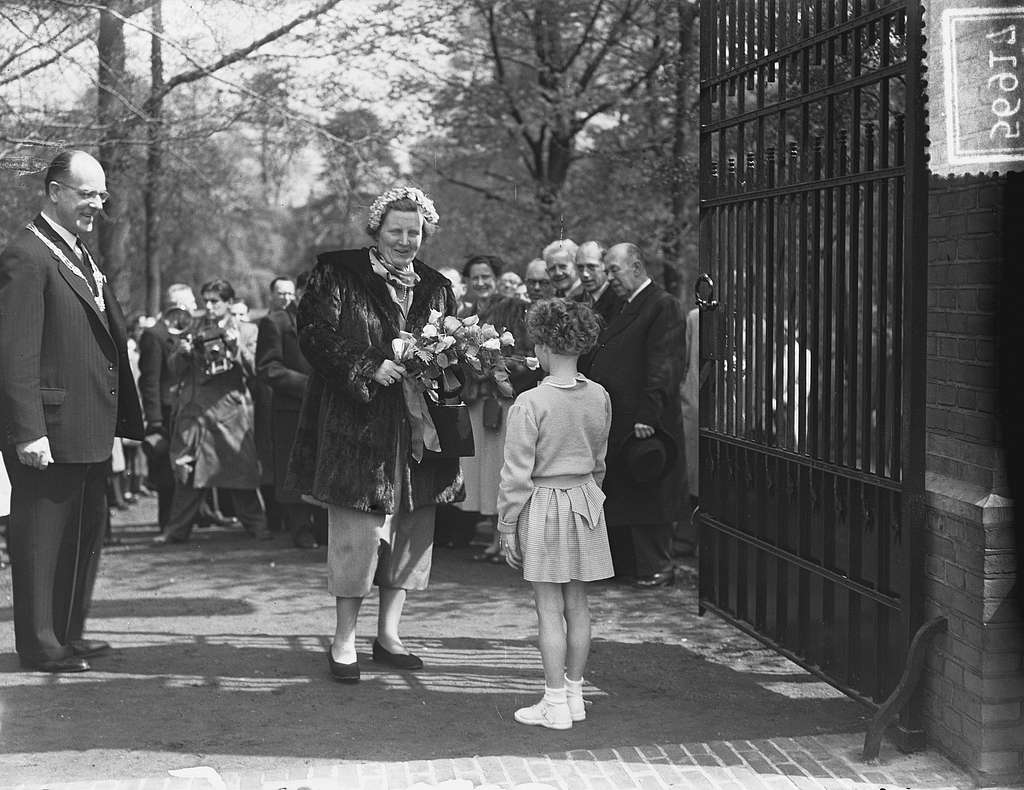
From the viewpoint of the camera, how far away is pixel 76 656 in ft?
22.2

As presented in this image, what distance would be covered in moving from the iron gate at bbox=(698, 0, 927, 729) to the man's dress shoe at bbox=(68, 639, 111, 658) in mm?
2888

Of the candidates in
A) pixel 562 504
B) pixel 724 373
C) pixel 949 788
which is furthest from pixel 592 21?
pixel 949 788

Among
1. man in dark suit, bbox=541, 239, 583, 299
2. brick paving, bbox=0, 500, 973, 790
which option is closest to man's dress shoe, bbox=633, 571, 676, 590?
brick paving, bbox=0, 500, 973, 790

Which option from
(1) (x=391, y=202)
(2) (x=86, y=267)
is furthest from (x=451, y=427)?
(2) (x=86, y=267)

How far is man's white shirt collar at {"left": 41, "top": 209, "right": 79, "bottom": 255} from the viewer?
6.69 meters

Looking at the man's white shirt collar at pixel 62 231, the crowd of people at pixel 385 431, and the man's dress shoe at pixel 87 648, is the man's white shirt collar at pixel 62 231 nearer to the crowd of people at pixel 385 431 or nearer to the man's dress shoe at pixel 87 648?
the crowd of people at pixel 385 431

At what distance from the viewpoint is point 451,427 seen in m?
6.64

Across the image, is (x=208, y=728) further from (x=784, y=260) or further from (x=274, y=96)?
(x=274, y=96)

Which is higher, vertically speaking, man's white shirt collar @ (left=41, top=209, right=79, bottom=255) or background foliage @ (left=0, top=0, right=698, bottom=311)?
background foliage @ (left=0, top=0, right=698, bottom=311)

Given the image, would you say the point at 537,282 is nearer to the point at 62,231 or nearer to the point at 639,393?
the point at 639,393

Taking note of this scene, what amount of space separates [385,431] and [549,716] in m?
1.54

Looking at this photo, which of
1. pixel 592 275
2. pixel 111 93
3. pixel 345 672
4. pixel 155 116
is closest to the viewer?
pixel 345 672

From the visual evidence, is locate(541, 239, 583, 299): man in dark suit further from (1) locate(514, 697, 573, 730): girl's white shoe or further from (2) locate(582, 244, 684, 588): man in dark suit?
(1) locate(514, 697, 573, 730): girl's white shoe

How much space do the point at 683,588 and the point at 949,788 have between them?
4151 mm
